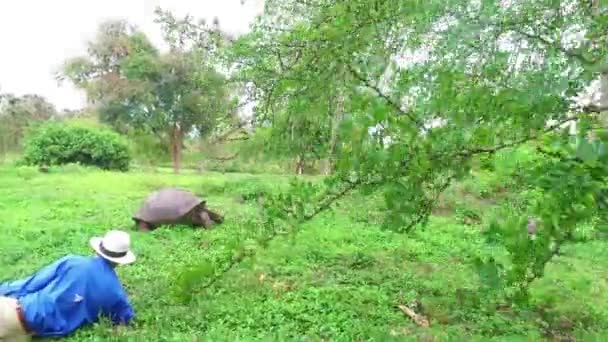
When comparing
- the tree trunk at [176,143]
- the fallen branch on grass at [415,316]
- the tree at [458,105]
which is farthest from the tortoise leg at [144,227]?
the tree trunk at [176,143]

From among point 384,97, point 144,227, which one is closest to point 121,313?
point 384,97

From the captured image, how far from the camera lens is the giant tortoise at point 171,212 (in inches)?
327

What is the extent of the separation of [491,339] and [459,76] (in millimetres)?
2604

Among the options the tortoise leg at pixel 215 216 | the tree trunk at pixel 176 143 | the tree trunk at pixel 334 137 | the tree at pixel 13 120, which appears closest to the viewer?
the tree trunk at pixel 334 137

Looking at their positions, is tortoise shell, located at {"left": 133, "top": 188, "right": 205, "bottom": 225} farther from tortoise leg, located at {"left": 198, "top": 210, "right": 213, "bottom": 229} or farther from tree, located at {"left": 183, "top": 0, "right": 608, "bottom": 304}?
tree, located at {"left": 183, "top": 0, "right": 608, "bottom": 304}

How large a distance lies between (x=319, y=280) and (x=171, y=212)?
3.16 m

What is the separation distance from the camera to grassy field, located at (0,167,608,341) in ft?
14.8

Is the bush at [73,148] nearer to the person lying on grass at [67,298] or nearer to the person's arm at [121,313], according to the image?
the person lying on grass at [67,298]

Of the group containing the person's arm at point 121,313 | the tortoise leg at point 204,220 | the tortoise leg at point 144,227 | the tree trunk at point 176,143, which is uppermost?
the tree trunk at point 176,143

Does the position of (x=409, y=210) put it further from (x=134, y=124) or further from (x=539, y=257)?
(x=134, y=124)

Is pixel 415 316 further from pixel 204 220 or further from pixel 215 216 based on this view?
pixel 215 216

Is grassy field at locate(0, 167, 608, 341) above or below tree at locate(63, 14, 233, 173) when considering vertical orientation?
below

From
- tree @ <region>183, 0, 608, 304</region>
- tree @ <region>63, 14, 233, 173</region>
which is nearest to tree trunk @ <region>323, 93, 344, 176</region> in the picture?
tree @ <region>183, 0, 608, 304</region>

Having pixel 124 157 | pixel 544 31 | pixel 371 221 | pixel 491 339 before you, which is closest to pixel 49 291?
pixel 491 339
